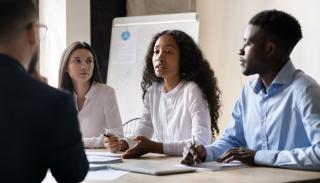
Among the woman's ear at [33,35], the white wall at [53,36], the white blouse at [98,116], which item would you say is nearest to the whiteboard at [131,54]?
the white wall at [53,36]

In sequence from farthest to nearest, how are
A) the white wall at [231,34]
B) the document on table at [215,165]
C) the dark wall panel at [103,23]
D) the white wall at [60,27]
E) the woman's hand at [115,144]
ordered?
the dark wall panel at [103,23], the white wall at [60,27], the white wall at [231,34], the woman's hand at [115,144], the document on table at [215,165]

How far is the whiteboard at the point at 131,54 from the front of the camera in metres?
4.33

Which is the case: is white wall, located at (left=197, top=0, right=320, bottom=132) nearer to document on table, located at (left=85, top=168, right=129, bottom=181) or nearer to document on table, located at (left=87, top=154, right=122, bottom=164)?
document on table, located at (left=87, top=154, right=122, bottom=164)

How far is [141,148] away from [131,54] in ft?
7.32

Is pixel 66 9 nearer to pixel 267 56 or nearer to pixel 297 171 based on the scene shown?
pixel 267 56

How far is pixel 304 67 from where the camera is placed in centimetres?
354

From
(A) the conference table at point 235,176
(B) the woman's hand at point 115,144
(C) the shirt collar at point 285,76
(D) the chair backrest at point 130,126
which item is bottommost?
(D) the chair backrest at point 130,126

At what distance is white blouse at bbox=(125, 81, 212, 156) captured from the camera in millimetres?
2562

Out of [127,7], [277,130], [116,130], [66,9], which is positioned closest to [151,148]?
[277,130]

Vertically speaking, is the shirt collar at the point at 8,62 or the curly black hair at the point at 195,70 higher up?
the shirt collar at the point at 8,62

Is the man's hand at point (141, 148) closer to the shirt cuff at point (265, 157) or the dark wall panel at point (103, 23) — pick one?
the shirt cuff at point (265, 157)

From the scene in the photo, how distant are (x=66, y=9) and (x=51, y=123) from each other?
3265 mm

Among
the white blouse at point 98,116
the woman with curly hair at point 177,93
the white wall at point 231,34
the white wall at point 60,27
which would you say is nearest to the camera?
the woman with curly hair at point 177,93

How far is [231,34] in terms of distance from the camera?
4188mm
